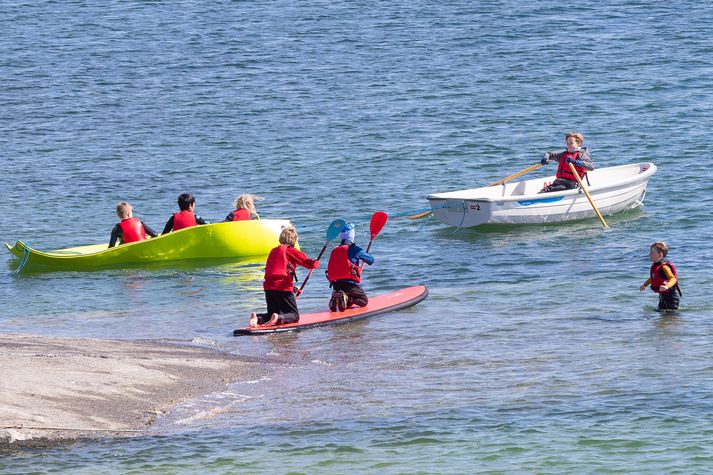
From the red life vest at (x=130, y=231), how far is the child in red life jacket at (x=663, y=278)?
28.5 feet

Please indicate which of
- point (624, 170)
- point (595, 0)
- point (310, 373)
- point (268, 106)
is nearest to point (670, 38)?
point (595, 0)

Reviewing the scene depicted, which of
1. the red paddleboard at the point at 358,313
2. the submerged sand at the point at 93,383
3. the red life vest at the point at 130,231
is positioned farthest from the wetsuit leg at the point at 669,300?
the red life vest at the point at 130,231

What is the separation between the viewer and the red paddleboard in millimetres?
14477

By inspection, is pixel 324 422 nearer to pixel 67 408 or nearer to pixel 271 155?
pixel 67 408

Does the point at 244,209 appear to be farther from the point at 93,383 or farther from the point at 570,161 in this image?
the point at 93,383

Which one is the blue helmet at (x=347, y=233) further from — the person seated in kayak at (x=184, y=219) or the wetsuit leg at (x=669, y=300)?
the person seated in kayak at (x=184, y=219)

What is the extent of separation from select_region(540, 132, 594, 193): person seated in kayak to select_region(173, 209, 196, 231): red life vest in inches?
238

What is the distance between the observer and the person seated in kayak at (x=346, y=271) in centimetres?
1513

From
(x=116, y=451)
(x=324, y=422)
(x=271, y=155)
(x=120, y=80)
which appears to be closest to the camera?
(x=116, y=451)

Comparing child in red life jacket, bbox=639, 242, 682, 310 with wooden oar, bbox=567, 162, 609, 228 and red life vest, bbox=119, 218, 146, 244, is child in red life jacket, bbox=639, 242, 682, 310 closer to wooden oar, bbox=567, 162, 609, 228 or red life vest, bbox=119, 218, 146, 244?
wooden oar, bbox=567, 162, 609, 228

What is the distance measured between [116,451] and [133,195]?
1603 centimetres

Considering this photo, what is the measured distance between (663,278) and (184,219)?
8.28 meters

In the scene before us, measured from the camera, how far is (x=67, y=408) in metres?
10.6

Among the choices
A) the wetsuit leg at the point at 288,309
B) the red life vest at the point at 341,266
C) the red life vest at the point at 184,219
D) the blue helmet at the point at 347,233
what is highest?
the red life vest at the point at 184,219
